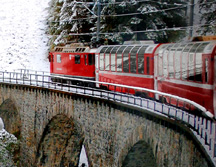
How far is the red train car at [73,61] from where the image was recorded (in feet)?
38.8

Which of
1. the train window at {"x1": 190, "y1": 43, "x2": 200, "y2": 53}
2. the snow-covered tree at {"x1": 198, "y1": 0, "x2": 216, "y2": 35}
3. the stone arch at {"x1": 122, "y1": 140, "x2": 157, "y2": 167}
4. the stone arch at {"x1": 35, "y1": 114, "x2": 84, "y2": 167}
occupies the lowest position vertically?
the stone arch at {"x1": 35, "y1": 114, "x2": 84, "y2": 167}

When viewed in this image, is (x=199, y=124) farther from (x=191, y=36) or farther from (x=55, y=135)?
(x=55, y=135)

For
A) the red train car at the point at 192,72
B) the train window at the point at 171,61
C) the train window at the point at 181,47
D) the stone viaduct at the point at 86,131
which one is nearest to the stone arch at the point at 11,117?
the stone viaduct at the point at 86,131

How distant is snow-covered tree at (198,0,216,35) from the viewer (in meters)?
3.94

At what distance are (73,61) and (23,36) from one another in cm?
272

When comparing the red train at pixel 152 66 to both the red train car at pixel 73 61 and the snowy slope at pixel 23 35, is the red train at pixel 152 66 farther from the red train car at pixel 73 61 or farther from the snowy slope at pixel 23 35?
the snowy slope at pixel 23 35

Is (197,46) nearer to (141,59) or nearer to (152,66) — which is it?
(152,66)

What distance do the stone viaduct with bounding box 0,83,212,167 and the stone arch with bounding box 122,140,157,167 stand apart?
23 millimetres

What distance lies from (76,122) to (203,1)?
7140mm

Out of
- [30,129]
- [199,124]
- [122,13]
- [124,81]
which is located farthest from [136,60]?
[30,129]

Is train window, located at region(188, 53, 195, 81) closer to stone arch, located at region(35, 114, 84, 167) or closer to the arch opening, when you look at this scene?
stone arch, located at region(35, 114, 84, 167)

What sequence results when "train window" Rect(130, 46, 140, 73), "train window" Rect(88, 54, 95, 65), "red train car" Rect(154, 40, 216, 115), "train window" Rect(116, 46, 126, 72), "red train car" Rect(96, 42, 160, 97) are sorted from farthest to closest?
"train window" Rect(88, 54, 95, 65) < "train window" Rect(116, 46, 126, 72) < "train window" Rect(130, 46, 140, 73) < "red train car" Rect(96, 42, 160, 97) < "red train car" Rect(154, 40, 216, 115)

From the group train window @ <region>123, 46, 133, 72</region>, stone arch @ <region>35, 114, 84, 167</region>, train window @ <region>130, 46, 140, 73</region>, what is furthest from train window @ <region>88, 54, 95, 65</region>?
train window @ <region>130, 46, 140, 73</region>

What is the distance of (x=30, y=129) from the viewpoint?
13797 mm
